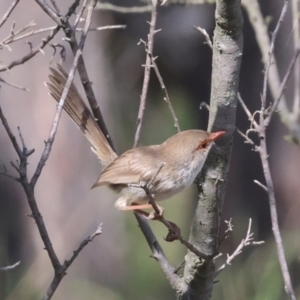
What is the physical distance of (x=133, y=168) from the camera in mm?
2682

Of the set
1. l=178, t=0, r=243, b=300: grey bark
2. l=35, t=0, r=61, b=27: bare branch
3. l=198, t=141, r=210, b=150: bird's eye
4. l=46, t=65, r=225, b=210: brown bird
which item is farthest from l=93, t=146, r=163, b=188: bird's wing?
l=35, t=0, r=61, b=27: bare branch

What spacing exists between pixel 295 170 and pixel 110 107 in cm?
232

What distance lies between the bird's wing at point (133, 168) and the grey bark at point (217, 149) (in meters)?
A: 0.39

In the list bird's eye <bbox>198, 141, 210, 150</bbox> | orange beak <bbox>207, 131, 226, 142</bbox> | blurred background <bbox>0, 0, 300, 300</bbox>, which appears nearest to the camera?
orange beak <bbox>207, 131, 226, 142</bbox>

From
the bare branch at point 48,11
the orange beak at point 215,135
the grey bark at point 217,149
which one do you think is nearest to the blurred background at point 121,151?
the grey bark at point 217,149

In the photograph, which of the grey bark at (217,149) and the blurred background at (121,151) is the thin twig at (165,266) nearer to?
the grey bark at (217,149)

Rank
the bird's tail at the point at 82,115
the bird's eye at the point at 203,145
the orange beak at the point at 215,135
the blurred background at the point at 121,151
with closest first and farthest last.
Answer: the orange beak at the point at 215,135 < the bird's eye at the point at 203,145 < the bird's tail at the point at 82,115 < the blurred background at the point at 121,151

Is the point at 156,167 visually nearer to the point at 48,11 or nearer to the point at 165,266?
the point at 165,266

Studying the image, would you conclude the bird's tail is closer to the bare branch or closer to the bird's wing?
the bird's wing

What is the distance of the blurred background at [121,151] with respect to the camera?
4672 millimetres

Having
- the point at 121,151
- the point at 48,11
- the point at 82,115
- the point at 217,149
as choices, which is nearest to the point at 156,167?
the point at 217,149

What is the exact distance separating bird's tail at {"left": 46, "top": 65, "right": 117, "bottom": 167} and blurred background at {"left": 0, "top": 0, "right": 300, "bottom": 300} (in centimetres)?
156

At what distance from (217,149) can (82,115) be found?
3.27 ft

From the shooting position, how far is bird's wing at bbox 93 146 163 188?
2.65 meters
